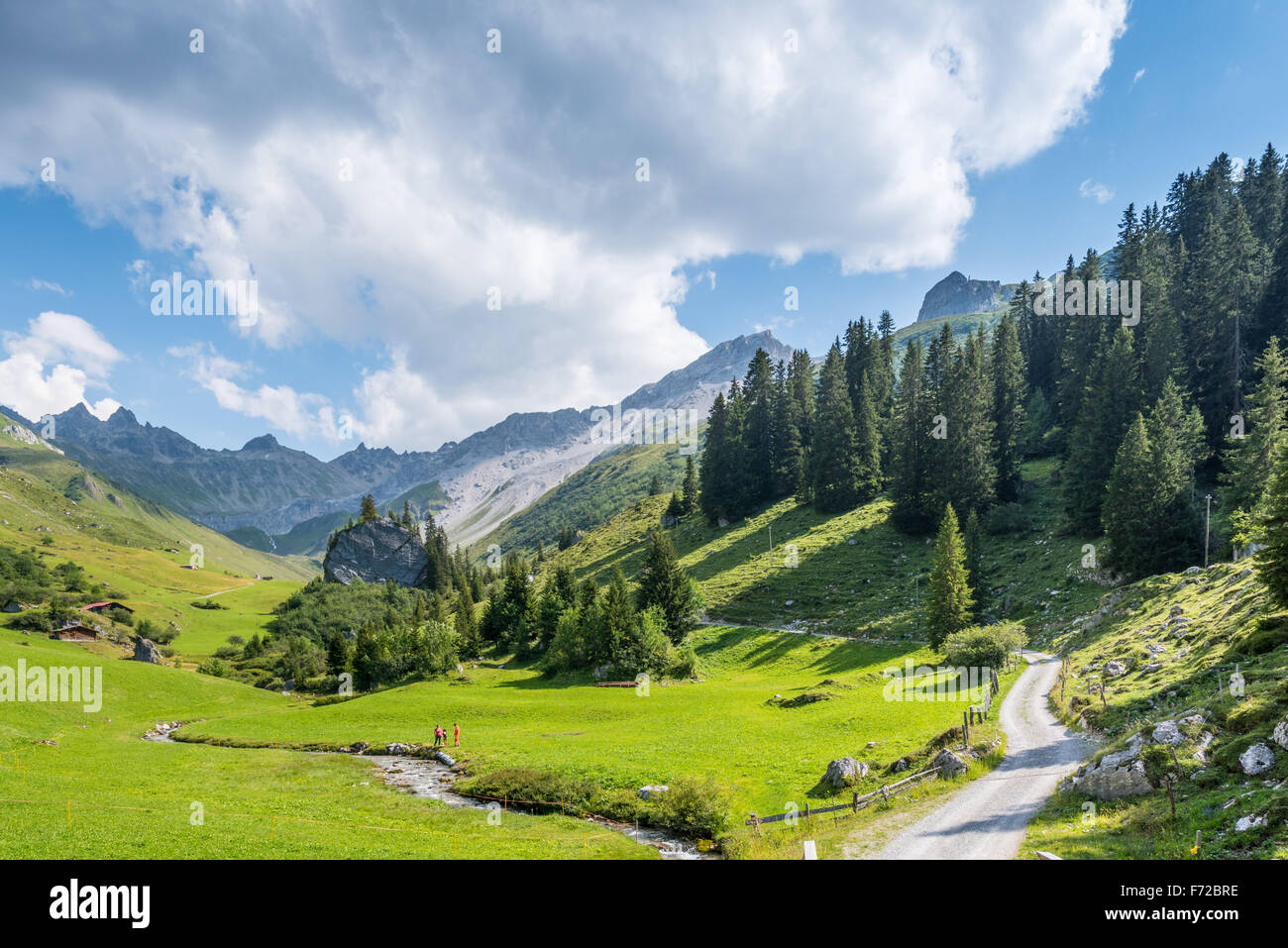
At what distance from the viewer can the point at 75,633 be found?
111 meters

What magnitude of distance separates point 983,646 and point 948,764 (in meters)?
26.5

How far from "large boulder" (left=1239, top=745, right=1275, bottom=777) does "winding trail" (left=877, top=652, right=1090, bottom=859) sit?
6.70 m

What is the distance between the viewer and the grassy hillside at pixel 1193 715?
54.5ft

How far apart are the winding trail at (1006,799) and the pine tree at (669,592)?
145 ft

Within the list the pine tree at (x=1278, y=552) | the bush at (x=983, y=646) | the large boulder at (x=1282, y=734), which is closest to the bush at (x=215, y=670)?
the bush at (x=983, y=646)

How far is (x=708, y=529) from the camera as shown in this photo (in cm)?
12144

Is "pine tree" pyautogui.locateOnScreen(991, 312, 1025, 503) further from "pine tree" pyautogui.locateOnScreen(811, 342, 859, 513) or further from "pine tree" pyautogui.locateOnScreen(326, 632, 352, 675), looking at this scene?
"pine tree" pyautogui.locateOnScreen(326, 632, 352, 675)

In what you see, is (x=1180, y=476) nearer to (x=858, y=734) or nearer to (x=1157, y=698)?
(x=1157, y=698)

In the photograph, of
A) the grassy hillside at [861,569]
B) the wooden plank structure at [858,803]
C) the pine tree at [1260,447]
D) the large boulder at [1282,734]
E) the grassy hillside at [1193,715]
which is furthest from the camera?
the grassy hillside at [861,569]

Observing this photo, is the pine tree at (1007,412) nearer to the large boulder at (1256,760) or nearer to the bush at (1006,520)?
the bush at (1006,520)

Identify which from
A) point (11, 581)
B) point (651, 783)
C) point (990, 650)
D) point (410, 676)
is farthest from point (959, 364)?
point (11, 581)

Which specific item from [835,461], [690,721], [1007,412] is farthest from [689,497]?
[690,721]

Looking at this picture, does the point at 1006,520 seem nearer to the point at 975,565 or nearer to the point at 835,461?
the point at 975,565

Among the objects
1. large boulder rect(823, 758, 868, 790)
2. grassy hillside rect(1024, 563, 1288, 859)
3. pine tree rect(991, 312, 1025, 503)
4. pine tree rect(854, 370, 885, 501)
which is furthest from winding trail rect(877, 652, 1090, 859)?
pine tree rect(854, 370, 885, 501)
